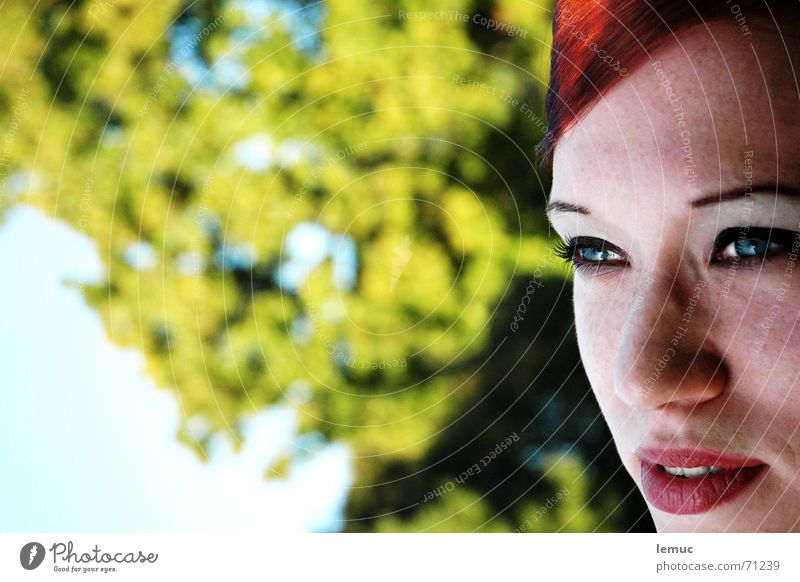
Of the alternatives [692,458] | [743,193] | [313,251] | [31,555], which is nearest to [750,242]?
[743,193]

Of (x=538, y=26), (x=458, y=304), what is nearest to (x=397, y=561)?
(x=458, y=304)

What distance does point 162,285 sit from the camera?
766 mm

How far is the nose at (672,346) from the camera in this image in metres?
0.65

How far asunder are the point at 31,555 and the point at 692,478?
0.51 m

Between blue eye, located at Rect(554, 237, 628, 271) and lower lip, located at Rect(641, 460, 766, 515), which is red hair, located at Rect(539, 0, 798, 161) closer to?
blue eye, located at Rect(554, 237, 628, 271)

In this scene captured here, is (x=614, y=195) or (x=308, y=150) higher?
(x=308, y=150)

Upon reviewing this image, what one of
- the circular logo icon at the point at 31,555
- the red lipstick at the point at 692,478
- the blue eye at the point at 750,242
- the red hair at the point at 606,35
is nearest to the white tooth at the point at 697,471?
the red lipstick at the point at 692,478

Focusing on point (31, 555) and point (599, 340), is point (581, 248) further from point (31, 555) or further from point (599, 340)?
point (31, 555)

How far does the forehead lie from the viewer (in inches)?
24.8

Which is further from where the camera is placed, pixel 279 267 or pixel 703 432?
pixel 279 267

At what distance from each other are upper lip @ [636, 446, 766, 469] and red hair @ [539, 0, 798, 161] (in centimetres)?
25

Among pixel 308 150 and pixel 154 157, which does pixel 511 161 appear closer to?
pixel 308 150

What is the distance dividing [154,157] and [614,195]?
0.39 m

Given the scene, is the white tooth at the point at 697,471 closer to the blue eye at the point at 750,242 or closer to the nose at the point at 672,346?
the nose at the point at 672,346
